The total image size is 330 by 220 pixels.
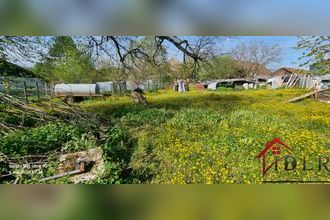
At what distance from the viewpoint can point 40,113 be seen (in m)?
4.09

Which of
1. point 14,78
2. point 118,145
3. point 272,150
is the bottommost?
point 272,150

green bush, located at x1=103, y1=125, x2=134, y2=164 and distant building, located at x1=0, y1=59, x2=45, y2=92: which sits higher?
distant building, located at x1=0, y1=59, x2=45, y2=92

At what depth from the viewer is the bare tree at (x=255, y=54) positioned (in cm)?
392

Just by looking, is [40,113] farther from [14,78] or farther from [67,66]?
[67,66]

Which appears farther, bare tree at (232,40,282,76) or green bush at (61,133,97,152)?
green bush at (61,133,97,152)

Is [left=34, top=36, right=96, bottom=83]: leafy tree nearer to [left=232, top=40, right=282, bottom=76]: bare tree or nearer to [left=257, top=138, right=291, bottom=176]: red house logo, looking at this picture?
[left=232, top=40, right=282, bottom=76]: bare tree

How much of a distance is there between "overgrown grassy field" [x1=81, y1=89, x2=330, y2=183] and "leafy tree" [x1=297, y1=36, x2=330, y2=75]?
1.06 ft

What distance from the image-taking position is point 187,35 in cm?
388

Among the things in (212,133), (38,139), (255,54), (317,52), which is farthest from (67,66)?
(317,52)

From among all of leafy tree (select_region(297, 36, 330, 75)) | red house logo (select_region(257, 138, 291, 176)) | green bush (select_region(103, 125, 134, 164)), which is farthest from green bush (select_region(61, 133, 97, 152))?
leafy tree (select_region(297, 36, 330, 75))

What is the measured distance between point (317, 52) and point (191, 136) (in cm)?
153

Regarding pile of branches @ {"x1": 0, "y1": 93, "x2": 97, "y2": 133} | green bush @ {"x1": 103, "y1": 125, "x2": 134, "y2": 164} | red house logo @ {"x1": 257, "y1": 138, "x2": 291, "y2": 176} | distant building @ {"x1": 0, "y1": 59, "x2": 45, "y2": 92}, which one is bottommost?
red house logo @ {"x1": 257, "y1": 138, "x2": 291, "y2": 176}

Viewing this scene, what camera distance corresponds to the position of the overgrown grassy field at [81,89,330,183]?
12.8 ft
